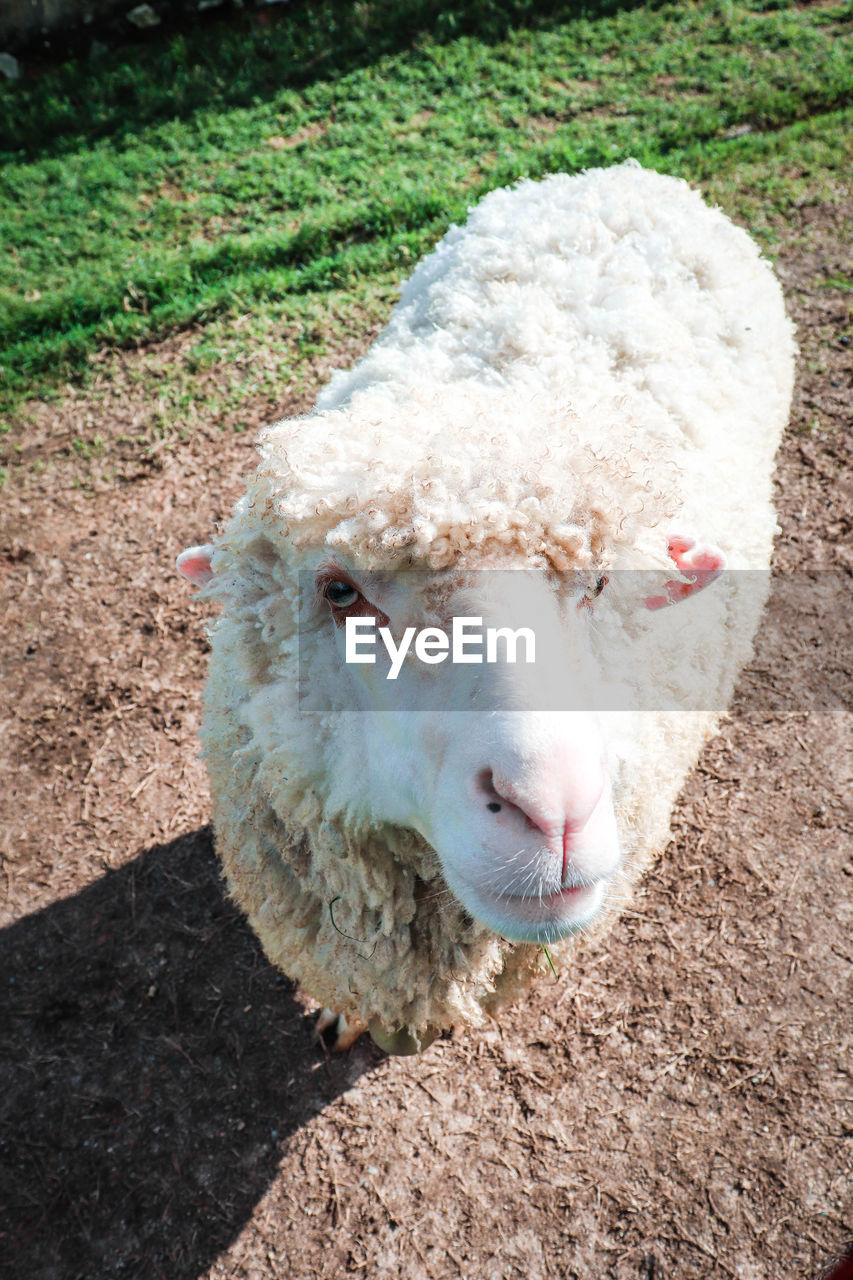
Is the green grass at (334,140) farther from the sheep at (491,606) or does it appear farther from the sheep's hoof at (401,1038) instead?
the sheep's hoof at (401,1038)

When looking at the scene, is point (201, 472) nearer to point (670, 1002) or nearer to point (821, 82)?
point (670, 1002)

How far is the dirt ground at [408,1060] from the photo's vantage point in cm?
258

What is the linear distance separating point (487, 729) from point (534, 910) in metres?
0.39

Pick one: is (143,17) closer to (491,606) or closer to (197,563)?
(197,563)

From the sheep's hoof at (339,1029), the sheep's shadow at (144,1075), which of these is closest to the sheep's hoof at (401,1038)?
the sheep's hoof at (339,1029)

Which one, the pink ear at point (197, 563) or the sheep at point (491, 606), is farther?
the pink ear at point (197, 563)

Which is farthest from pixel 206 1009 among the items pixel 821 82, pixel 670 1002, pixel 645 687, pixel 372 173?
pixel 821 82

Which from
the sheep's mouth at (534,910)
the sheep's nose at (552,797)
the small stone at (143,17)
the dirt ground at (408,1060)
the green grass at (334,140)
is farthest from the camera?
Answer: the small stone at (143,17)

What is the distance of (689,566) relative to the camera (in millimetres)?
1934

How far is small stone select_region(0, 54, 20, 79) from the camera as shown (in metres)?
6.96

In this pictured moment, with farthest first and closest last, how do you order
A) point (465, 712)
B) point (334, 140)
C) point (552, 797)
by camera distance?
point (334, 140)
point (465, 712)
point (552, 797)

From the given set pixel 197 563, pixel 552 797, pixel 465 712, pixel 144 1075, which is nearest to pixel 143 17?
pixel 197 563

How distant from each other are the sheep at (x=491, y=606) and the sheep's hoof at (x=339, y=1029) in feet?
0.09

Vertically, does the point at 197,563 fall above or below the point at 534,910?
above
